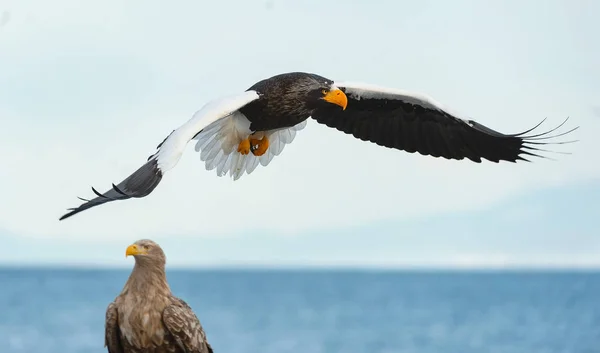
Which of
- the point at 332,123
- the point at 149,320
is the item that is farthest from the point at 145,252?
the point at 332,123

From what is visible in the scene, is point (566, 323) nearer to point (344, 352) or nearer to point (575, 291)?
point (344, 352)

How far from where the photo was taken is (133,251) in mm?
7605

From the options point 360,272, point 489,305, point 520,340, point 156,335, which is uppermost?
point 360,272

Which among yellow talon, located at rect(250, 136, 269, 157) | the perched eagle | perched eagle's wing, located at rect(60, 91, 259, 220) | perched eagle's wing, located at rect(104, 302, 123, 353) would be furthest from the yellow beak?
yellow talon, located at rect(250, 136, 269, 157)

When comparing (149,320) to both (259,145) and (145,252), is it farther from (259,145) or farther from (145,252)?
(259,145)

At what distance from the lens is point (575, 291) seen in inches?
2248

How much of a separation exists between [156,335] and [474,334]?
24.4 metres

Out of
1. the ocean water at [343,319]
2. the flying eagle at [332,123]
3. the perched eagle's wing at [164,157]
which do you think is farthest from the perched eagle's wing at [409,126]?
the ocean water at [343,319]

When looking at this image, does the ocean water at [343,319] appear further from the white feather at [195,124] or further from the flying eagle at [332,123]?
the white feather at [195,124]

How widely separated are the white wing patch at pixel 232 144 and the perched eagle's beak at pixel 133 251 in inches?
56.3

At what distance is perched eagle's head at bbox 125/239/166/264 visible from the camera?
7.61 m

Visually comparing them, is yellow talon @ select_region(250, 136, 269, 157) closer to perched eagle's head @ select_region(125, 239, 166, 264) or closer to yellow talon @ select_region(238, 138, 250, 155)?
yellow talon @ select_region(238, 138, 250, 155)

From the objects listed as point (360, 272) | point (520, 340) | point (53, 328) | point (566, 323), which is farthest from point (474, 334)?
point (360, 272)

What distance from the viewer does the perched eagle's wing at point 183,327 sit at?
7.45m
